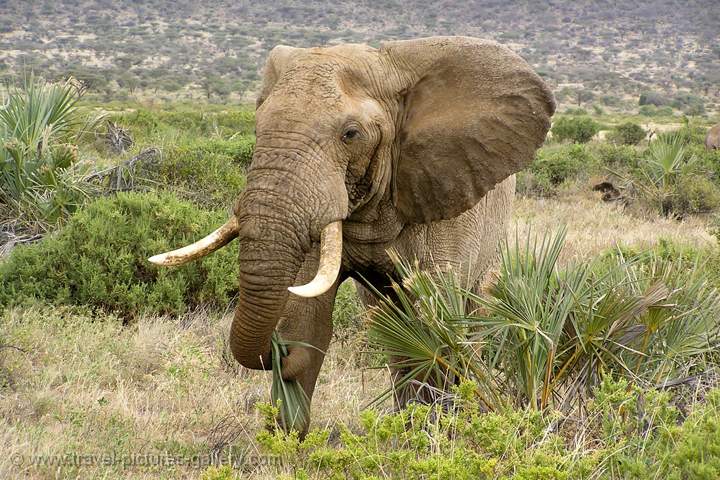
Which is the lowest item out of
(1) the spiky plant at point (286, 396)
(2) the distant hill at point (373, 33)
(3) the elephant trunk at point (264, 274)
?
(2) the distant hill at point (373, 33)

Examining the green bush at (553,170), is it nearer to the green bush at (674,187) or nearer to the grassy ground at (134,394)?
the green bush at (674,187)

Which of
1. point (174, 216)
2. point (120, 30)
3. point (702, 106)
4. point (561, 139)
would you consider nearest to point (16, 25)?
point (120, 30)

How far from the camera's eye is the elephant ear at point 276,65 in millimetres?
4711

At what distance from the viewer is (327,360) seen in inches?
277

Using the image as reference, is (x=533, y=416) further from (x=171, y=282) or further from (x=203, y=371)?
(x=171, y=282)

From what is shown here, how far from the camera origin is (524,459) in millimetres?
3645

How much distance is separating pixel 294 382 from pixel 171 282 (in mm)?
2870

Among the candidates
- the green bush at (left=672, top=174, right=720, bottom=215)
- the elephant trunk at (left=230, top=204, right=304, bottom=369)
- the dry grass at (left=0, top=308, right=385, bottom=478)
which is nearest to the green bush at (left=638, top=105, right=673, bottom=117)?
the green bush at (left=672, top=174, right=720, bottom=215)

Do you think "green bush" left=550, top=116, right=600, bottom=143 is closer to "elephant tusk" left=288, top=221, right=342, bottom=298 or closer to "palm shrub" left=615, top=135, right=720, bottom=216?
"palm shrub" left=615, top=135, right=720, bottom=216

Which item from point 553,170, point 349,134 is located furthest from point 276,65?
point 553,170

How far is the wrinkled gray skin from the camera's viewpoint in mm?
4129

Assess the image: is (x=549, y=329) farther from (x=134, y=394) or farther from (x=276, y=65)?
(x=134, y=394)

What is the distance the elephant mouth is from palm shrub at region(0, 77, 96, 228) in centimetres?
483

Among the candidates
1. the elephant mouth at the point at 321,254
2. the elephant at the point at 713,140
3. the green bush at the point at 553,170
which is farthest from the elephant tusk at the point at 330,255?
the elephant at the point at 713,140
